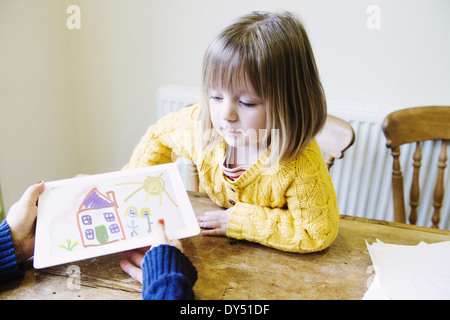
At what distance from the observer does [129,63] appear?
151 centimetres

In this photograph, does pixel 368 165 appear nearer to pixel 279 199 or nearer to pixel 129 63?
pixel 279 199

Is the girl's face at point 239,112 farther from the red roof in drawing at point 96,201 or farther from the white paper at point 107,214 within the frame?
the red roof in drawing at point 96,201

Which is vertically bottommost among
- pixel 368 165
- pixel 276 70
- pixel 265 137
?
pixel 368 165

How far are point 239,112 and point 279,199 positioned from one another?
0.76 feet

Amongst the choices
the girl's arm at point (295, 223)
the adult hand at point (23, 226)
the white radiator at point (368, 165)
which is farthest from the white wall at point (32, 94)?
the girl's arm at point (295, 223)

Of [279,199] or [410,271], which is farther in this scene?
[279,199]

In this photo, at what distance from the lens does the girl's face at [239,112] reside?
2.21ft

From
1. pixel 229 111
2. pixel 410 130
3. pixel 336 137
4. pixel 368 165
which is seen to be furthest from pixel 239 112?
pixel 368 165

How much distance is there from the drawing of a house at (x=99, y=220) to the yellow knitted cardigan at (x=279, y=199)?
0.23 meters

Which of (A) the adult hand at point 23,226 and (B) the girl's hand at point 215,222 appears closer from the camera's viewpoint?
(A) the adult hand at point 23,226
